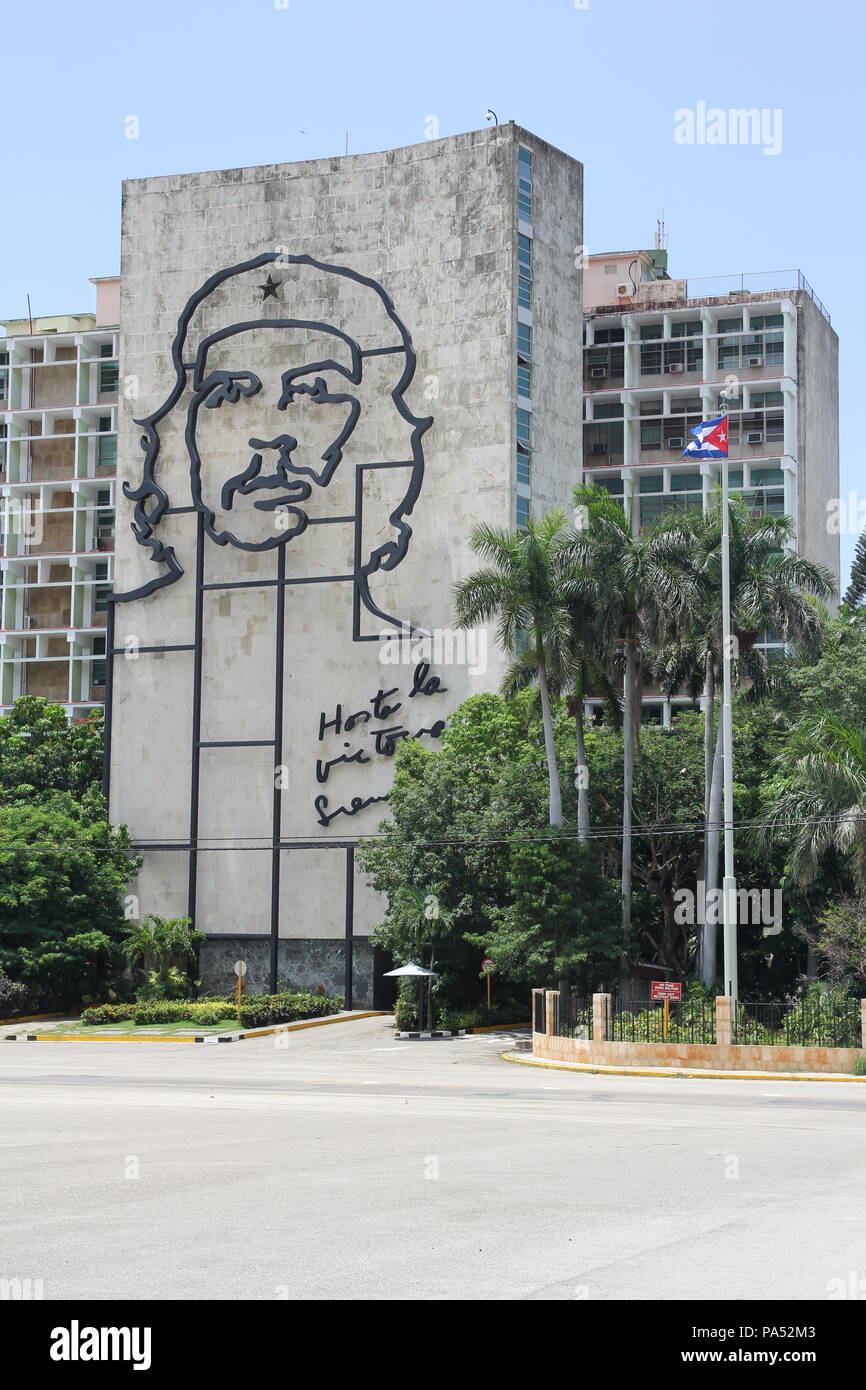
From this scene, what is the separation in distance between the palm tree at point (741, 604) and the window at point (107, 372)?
6126cm

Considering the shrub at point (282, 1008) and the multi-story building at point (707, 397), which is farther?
the multi-story building at point (707, 397)

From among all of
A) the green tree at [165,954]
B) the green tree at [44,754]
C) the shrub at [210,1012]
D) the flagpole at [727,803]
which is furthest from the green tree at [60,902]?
the flagpole at [727,803]

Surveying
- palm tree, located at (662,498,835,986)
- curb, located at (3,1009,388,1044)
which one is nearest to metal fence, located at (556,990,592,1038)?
palm tree, located at (662,498,835,986)

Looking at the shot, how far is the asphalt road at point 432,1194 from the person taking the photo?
395 inches

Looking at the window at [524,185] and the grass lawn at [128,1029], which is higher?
the window at [524,185]

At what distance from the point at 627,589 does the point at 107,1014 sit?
2343 cm

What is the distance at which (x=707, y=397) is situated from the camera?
8650 cm

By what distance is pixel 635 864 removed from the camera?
5278cm

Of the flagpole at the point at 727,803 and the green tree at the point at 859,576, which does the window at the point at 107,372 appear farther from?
the flagpole at the point at 727,803

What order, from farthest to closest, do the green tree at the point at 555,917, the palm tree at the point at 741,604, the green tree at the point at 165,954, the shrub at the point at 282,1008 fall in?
1. the green tree at the point at 165,954
2. the shrub at the point at 282,1008
3. the green tree at the point at 555,917
4. the palm tree at the point at 741,604

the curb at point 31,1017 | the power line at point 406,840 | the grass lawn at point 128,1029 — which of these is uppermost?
the power line at point 406,840

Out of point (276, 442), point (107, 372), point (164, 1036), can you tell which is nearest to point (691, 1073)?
point (164, 1036)

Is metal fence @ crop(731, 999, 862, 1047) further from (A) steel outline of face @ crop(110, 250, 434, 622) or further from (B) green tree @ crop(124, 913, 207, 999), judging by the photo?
(B) green tree @ crop(124, 913, 207, 999)
